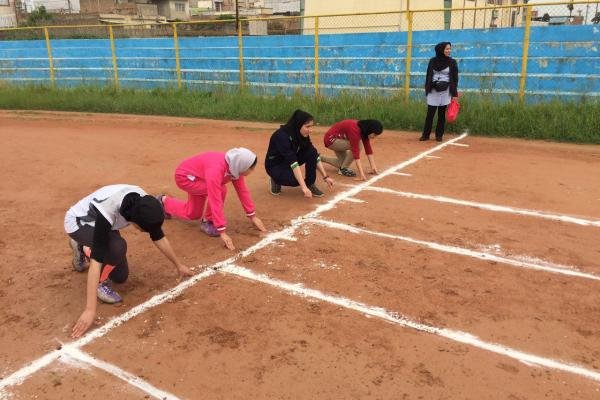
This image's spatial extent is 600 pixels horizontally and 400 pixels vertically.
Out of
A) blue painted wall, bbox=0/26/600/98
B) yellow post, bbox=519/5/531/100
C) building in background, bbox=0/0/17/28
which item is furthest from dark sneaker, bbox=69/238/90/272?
building in background, bbox=0/0/17/28

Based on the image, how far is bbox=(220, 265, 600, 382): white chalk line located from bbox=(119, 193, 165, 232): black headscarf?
3.27ft

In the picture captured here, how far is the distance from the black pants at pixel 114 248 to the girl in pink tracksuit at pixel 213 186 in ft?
3.01

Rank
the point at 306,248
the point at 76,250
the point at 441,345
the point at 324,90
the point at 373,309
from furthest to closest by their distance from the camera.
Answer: the point at 324,90 → the point at 306,248 → the point at 76,250 → the point at 373,309 → the point at 441,345

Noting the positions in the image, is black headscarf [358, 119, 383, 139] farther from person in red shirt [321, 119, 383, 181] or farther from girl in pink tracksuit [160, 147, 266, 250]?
girl in pink tracksuit [160, 147, 266, 250]

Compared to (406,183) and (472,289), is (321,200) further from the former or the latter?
(472,289)

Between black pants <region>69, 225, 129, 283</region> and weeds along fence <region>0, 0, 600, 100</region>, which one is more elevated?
weeds along fence <region>0, 0, 600, 100</region>

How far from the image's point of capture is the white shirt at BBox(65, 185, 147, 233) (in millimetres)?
3426

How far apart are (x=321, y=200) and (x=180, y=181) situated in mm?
1721

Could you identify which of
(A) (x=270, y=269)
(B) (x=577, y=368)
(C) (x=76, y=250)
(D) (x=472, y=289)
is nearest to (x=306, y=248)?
(A) (x=270, y=269)

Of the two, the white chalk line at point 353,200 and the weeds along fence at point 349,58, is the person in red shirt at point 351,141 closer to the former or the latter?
the white chalk line at point 353,200

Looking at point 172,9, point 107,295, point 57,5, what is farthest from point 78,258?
point 172,9

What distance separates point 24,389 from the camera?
9.31 ft

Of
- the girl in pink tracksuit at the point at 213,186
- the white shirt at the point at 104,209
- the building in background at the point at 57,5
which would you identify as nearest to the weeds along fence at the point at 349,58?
the girl in pink tracksuit at the point at 213,186

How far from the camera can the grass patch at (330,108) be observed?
9.43m
